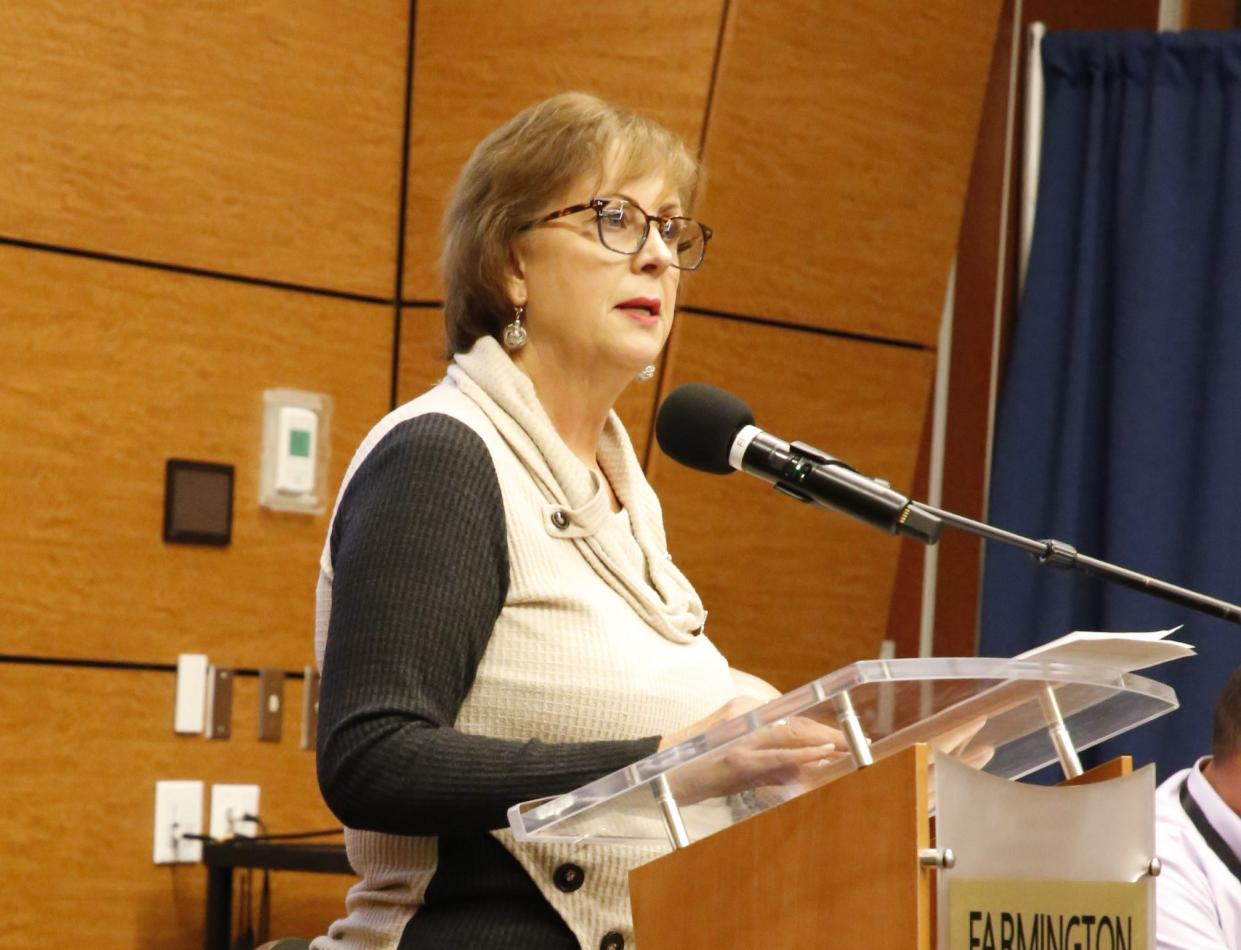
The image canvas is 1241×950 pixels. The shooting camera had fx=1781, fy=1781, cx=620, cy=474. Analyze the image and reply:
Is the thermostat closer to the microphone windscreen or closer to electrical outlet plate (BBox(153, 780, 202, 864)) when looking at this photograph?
electrical outlet plate (BBox(153, 780, 202, 864))

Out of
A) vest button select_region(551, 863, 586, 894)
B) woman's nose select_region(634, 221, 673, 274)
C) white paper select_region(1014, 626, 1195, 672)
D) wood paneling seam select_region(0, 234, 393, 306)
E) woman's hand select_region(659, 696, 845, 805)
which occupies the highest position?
wood paneling seam select_region(0, 234, 393, 306)

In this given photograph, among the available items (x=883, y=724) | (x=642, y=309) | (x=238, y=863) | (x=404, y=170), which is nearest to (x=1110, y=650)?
(x=883, y=724)

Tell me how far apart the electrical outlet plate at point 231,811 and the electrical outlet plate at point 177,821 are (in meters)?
0.03

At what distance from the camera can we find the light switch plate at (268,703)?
3631 millimetres

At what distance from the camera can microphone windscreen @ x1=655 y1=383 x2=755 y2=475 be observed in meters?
1.83

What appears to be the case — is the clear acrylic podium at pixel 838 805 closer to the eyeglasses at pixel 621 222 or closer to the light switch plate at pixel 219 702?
the eyeglasses at pixel 621 222

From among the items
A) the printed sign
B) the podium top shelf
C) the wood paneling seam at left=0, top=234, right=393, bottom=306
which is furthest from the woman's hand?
the wood paneling seam at left=0, top=234, right=393, bottom=306

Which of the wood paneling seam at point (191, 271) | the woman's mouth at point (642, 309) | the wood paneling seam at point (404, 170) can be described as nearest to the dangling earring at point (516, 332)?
the woman's mouth at point (642, 309)

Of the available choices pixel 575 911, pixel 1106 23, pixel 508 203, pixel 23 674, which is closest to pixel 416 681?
pixel 575 911

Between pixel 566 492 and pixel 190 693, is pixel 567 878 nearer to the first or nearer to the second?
pixel 566 492

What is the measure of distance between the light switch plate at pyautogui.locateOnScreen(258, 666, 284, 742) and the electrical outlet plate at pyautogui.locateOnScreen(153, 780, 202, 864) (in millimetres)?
173

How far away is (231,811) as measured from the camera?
3.57m

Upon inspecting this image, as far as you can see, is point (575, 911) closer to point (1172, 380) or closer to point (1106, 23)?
point (1172, 380)

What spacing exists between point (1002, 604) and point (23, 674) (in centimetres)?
232
